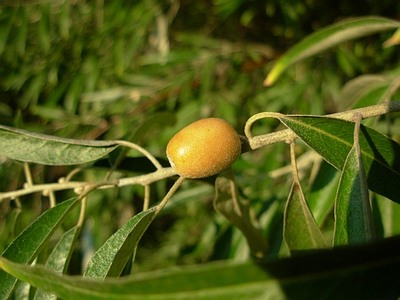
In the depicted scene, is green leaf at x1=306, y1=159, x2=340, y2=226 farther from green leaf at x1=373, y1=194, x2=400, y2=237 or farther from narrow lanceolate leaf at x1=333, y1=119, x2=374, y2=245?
narrow lanceolate leaf at x1=333, y1=119, x2=374, y2=245

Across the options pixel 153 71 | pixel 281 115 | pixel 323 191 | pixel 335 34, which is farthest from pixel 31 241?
pixel 153 71

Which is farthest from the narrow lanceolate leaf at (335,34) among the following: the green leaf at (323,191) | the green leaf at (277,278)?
the green leaf at (277,278)

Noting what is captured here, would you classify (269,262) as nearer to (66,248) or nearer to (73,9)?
(66,248)

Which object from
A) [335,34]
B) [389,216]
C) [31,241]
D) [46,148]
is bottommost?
[389,216]

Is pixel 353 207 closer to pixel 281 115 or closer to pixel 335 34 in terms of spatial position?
pixel 281 115

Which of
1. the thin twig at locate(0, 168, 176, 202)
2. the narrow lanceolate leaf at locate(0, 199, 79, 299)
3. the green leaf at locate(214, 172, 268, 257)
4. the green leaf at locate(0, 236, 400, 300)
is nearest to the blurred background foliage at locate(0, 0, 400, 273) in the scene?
the green leaf at locate(214, 172, 268, 257)

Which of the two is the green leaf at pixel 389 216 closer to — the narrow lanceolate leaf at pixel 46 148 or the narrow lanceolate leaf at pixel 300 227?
the narrow lanceolate leaf at pixel 300 227
